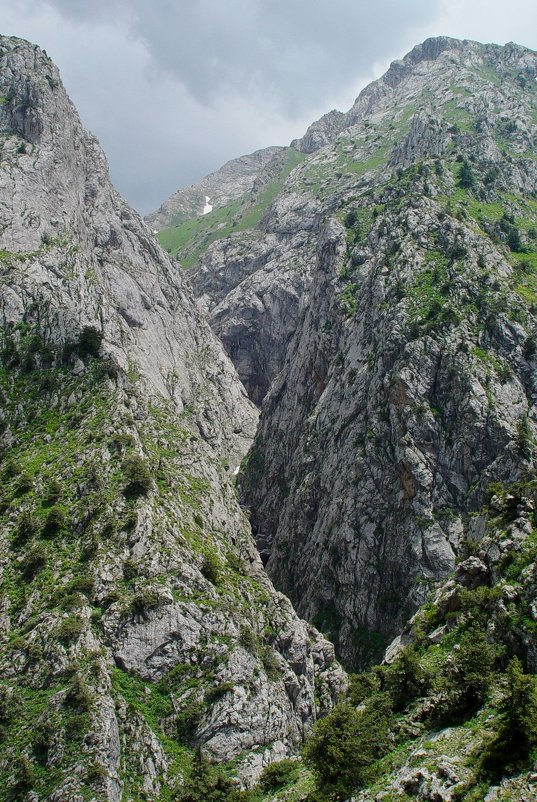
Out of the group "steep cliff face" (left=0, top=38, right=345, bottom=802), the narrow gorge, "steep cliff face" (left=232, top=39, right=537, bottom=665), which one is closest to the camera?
the narrow gorge

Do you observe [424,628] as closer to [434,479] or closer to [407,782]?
[407,782]

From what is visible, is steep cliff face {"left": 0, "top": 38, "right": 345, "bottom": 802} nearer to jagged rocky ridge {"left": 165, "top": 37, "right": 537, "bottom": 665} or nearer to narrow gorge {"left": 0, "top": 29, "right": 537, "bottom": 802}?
narrow gorge {"left": 0, "top": 29, "right": 537, "bottom": 802}

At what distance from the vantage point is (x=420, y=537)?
69.6 m

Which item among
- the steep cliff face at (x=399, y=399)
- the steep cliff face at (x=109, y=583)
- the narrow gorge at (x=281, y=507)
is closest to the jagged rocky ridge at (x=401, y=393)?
the steep cliff face at (x=399, y=399)

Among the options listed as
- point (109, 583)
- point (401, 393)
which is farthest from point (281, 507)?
point (109, 583)

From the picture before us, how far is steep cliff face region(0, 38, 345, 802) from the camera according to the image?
4138 cm

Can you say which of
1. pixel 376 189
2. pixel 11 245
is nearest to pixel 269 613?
pixel 11 245

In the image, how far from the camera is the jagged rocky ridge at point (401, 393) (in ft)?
234

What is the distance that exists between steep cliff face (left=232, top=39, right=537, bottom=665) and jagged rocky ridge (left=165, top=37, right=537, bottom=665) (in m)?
0.25

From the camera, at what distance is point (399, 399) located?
260 feet

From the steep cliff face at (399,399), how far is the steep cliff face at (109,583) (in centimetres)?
1451

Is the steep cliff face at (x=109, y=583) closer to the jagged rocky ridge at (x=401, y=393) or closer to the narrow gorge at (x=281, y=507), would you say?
the narrow gorge at (x=281, y=507)

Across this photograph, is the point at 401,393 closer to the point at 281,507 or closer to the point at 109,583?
the point at 281,507

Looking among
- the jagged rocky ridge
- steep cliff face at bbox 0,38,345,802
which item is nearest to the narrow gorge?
steep cliff face at bbox 0,38,345,802
